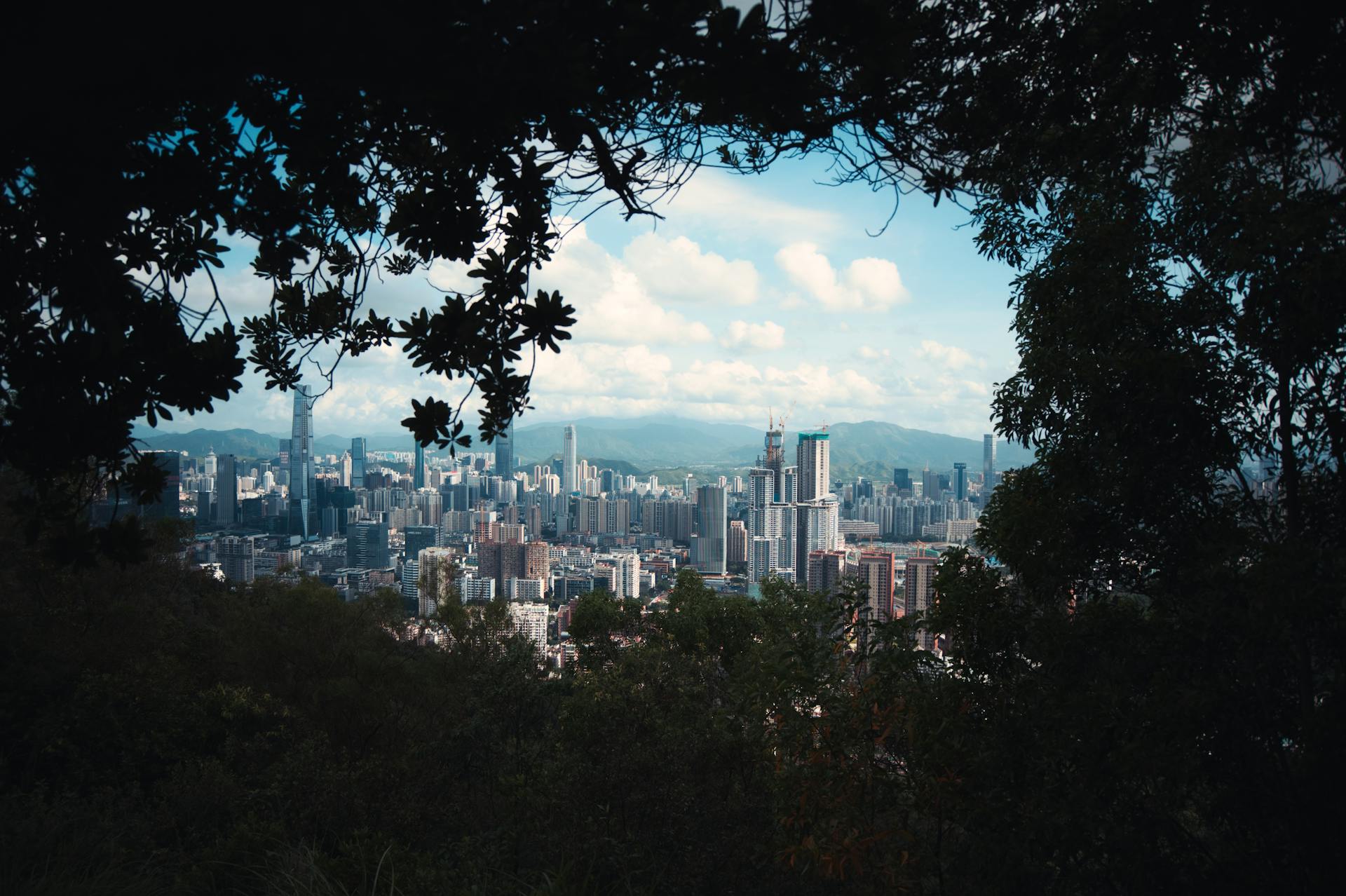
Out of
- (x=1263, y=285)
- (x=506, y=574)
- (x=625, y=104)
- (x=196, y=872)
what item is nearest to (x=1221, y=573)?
(x=1263, y=285)

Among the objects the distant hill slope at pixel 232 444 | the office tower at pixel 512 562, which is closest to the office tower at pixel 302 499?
the distant hill slope at pixel 232 444

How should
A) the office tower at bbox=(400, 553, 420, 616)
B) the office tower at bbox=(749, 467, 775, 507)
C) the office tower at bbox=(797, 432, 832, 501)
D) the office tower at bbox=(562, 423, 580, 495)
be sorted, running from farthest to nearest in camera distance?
the office tower at bbox=(562, 423, 580, 495) → the office tower at bbox=(797, 432, 832, 501) → the office tower at bbox=(749, 467, 775, 507) → the office tower at bbox=(400, 553, 420, 616)

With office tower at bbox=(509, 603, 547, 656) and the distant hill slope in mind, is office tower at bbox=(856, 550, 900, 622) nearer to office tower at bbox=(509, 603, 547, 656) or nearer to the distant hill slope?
office tower at bbox=(509, 603, 547, 656)

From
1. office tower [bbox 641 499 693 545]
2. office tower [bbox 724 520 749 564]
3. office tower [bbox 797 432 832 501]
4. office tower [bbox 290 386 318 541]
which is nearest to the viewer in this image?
office tower [bbox 290 386 318 541]

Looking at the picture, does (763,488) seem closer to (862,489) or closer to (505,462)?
(862,489)

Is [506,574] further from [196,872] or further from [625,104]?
[625,104]

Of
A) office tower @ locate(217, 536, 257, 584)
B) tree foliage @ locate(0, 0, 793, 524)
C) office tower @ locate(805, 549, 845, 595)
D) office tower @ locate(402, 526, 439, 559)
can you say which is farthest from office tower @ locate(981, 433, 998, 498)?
office tower @ locate(402, 526, 439, 559)
